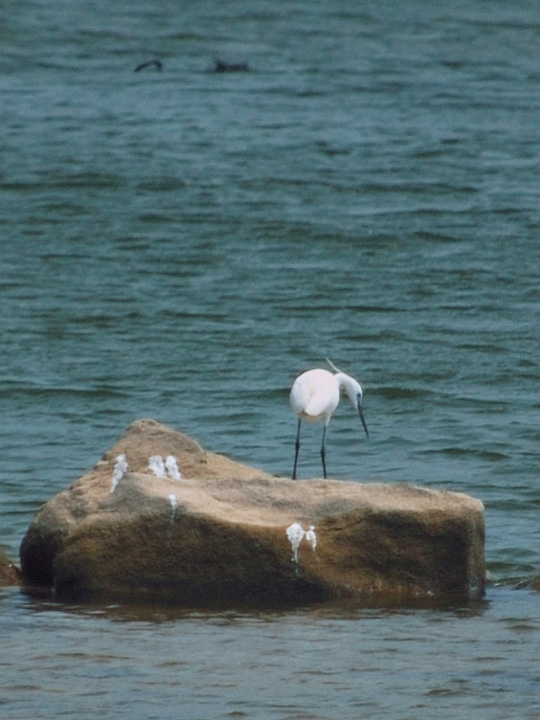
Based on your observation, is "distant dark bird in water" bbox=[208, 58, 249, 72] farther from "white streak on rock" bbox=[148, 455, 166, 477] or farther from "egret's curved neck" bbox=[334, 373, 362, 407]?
"white streak on rock" bbox=[148, 455, 166, 477]

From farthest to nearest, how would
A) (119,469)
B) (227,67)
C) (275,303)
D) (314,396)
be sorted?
(227,67) → (275,303) → (314,396) → (119,469)

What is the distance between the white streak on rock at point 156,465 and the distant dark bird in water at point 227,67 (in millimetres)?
21704

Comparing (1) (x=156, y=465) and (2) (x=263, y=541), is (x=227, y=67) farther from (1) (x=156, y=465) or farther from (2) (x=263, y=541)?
(2) (x=263, y=541)

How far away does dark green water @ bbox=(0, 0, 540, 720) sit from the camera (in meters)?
6.27

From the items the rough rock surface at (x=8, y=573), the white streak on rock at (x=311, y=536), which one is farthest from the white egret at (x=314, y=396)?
the white streak on rock at (x=311, y=536)

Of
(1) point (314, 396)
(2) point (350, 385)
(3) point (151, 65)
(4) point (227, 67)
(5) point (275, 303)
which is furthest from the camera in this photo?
(3) point (151, 65)

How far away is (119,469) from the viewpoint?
7684mm

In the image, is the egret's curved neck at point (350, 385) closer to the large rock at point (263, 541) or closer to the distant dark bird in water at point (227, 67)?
the large rock at point (263, 541)

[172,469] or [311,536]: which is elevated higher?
[172,469]

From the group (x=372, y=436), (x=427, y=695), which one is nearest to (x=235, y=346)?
(x=372, y=436)

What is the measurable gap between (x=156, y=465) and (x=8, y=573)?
820 mm

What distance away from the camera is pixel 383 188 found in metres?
20.6

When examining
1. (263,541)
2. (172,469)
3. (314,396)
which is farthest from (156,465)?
(314,396)

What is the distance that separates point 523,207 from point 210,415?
8147mm
